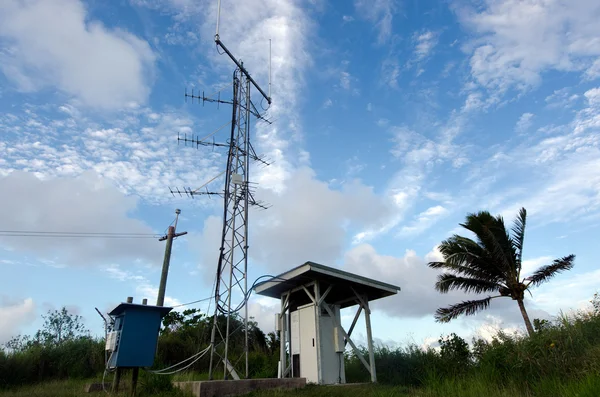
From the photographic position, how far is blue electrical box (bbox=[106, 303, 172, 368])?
7.87 metres

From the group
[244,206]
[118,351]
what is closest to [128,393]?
[118,351]

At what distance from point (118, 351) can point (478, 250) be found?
15.0 meters

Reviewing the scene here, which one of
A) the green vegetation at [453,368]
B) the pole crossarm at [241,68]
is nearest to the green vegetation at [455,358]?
the green vegetation at [453,368]

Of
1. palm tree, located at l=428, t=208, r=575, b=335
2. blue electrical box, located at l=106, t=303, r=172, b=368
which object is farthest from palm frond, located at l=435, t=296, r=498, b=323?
blue electrical box, located at l=106, t=303, r=172, b=368

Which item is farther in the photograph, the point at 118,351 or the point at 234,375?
the point at 234,375

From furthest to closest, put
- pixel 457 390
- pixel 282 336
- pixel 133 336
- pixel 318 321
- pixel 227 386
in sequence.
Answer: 1. pixel 282 336
2. pixel 318 321
3. pixel 227 386
4. pixel 133 336
5. pixel 457 390

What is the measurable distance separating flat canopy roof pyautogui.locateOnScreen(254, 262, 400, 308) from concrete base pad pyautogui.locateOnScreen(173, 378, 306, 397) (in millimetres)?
2866

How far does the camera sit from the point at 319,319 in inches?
447

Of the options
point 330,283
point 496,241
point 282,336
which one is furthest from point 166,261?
point 496,241

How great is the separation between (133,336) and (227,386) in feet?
6.95

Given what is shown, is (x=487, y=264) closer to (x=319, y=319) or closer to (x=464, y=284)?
(x=464, y=284)

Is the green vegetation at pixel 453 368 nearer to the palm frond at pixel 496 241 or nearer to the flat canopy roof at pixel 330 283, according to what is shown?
the flat canopy roof at pixel 330 283

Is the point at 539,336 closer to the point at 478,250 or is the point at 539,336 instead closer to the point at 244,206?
the point at 244,206

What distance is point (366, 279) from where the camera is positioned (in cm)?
1184
